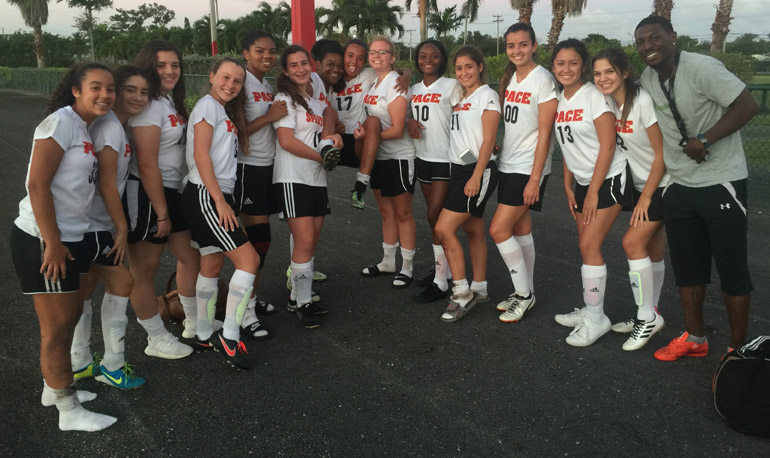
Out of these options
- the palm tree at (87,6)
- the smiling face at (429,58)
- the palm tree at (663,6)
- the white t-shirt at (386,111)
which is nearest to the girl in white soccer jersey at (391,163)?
the white t-shirt at (386,111)

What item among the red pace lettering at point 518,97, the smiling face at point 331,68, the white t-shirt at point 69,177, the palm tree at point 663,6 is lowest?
the white t-shirt at point 69,177

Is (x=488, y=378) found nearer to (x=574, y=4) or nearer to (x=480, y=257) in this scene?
(x=480, y=257)

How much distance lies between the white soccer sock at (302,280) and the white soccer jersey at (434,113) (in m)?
1.41

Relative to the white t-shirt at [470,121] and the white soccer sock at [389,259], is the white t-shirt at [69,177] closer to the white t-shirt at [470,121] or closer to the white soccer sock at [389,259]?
the white t-shirt at [470,121]

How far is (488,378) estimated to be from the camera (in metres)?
3.64

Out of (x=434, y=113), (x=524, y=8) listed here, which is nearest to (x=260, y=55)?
(x=434, y=113)

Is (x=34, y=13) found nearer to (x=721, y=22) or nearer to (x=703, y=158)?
(x=721, y=22)

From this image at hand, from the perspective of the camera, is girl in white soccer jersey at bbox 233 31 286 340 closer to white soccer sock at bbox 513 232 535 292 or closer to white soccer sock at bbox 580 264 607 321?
white soccer sock at bbox 513 232 535 292

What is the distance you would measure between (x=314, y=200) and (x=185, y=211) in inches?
41.0

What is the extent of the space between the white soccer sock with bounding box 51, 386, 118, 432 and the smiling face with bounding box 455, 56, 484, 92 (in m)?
3.20

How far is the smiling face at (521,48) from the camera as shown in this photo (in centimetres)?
414

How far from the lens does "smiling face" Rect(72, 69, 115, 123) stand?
9.74ft

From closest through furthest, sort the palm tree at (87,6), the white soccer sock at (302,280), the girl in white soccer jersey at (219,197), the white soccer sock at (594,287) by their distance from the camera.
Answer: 1. the girl in white soccer jersey at (219,197)
2. the white soccer sock at (594,287)
3. the white soccer sock at (302,280)
4. the palm tree at (87,6)

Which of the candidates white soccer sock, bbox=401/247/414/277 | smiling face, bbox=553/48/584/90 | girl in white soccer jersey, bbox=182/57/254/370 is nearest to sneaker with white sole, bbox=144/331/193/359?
girl in white soccer jersey, bbox=182/57/254/370
